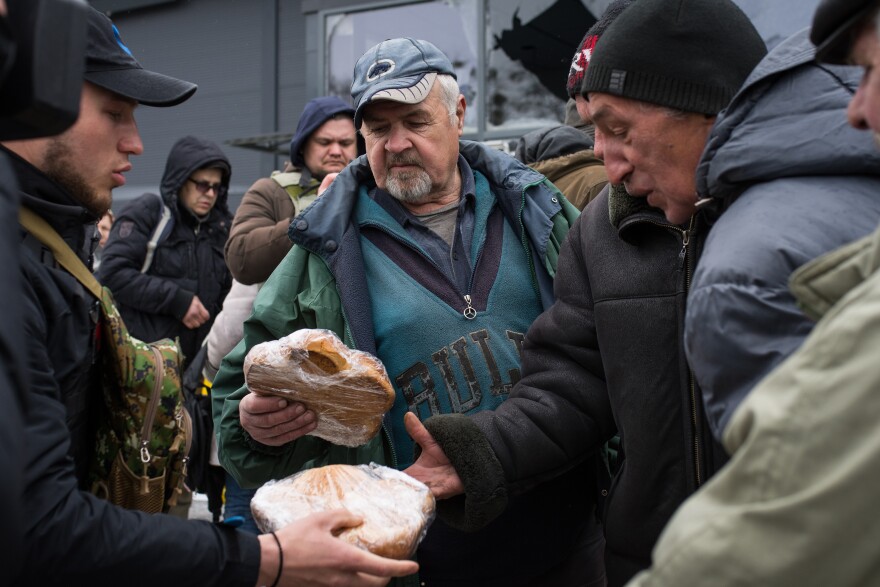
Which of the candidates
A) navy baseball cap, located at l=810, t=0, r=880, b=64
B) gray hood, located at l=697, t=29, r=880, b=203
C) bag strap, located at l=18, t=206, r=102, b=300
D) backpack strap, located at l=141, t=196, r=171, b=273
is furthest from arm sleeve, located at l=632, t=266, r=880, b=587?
backpack strap, located at l=141, t=196, r=171, b=273

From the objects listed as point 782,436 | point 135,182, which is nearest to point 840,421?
point 782,436

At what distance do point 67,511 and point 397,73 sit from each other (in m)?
1.66

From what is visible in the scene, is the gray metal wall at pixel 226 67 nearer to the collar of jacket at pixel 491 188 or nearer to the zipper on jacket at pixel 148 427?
the collar of jacket at pixel 491 188

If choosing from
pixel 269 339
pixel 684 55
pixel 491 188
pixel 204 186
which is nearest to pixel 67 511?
pixel 269 339

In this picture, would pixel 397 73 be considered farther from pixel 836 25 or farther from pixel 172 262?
pixel 172 262

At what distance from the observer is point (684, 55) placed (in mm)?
1978

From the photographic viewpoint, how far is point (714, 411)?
1.60 metres

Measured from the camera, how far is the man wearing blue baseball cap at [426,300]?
259cm

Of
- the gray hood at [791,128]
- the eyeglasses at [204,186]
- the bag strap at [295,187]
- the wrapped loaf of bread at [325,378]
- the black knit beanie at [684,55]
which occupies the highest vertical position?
the black knit beanie at [684,55]

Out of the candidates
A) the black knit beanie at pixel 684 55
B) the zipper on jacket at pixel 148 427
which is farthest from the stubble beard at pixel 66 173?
the black knit beanie at pixel 684 55

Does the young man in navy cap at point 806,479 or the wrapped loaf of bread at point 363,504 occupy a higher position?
the young man in navy cap at point 806,479

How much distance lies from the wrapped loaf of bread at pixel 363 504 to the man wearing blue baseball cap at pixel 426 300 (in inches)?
12.3

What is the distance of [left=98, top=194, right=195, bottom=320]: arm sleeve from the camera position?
5.48 metres

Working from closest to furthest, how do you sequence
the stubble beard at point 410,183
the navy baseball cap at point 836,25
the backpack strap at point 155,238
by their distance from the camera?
the navy baseball cap at point 836,25 → the stubble beard at point 410,183 → the backpack strap at point 155,238
